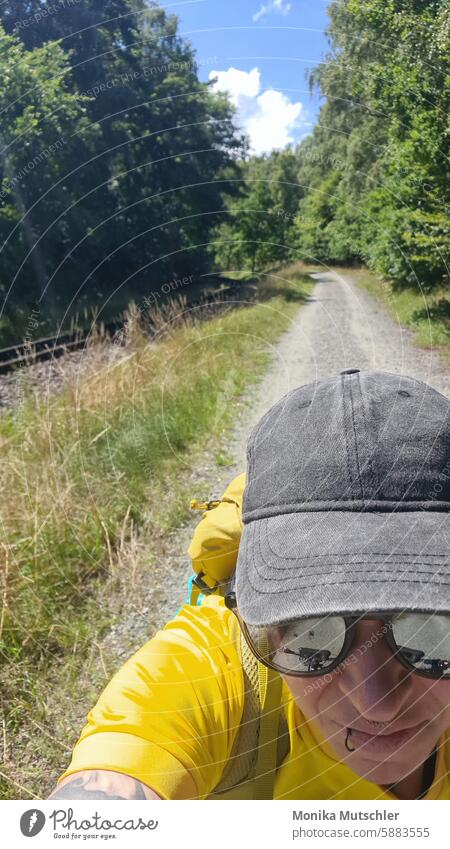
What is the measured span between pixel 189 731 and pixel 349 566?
18.4 inches

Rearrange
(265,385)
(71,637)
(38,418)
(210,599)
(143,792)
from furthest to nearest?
1. (38,418)
2. (265,385)
3. (71,637)
4. (210,599)
5. (143,792)

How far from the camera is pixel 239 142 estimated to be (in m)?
2.11

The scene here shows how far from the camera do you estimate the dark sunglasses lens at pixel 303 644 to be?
92cm

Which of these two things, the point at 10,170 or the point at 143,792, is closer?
the point at 143,792

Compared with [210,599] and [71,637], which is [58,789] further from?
[71,637]

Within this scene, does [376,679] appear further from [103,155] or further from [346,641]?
[103,155]

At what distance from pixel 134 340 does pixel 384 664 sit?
3.29m

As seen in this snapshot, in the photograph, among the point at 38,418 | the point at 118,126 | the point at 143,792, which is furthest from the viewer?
the point at 118,126

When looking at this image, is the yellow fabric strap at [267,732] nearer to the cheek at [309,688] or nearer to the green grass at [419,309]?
the cheek at [309,688]

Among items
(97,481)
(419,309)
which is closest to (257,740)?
(419,309)

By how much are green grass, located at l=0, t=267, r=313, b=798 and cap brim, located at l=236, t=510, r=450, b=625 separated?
5.87ft

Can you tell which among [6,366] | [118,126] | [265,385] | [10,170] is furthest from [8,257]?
[265,385]

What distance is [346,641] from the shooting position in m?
0.93

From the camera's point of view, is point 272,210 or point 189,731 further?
point 272,210
